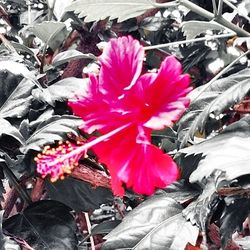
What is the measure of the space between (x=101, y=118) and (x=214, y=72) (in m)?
0.74

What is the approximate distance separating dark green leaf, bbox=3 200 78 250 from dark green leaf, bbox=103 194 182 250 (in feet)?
0.42

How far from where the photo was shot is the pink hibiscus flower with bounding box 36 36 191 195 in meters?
0.54

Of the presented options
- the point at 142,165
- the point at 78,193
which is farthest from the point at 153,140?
the point at 142,165

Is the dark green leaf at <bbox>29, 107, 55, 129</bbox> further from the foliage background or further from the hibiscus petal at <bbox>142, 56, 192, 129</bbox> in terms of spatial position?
the hibiscus petal at <bbox>142, 56, 192, 129</bbox>

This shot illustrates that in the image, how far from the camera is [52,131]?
0.75 m

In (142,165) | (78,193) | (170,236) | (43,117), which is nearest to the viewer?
(142,165)

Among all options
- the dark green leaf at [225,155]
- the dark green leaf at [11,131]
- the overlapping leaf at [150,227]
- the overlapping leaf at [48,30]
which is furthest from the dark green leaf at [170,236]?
the overlapping leaf at [48,30]

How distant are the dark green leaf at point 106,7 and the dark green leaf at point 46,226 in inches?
12.0

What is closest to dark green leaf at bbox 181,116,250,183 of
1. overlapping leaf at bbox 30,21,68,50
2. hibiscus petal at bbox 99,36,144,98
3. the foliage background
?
the foliage background

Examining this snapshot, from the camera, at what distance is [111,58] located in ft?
1.86

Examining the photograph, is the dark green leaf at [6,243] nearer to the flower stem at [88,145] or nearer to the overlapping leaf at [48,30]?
the flower stem at [88,145]

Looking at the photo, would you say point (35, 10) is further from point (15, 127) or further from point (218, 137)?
point (218, 137)

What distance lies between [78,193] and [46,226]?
102mm

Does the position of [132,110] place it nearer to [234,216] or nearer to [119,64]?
[119,64]
